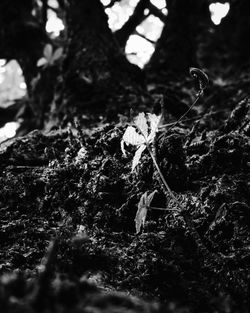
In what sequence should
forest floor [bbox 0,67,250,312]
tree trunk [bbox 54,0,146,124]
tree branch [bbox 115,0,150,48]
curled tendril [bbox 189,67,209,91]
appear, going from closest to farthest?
forest floor [bbox 0,67,250,312]
curled tendril [bbox 189,67,209,91]
tree trunk [bbox 54,0,146,124]
tree branch [bbox 115,0,150,48]

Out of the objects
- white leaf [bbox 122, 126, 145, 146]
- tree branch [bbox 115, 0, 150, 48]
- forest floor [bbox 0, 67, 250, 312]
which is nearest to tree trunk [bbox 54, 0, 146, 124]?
forest floor [bbox 0, 67, 250, 312]

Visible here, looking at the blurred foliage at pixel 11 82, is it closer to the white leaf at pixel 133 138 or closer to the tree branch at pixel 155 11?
the tree branch at pixel 155 11

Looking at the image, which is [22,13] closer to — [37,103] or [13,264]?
[37,103]

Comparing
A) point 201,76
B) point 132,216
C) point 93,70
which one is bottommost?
point 132,216

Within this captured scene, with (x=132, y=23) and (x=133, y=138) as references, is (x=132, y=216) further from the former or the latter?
(x=132, y=23)

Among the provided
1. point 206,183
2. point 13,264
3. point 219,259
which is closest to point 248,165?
point 206,183

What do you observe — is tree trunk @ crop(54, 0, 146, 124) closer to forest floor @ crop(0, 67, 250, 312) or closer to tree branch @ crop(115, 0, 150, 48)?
forest floor @ crop(0, 67, 250, 312)

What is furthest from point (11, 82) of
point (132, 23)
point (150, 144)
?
point (150, 144)

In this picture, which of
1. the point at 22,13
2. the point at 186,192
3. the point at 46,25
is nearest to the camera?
the point at 186,192

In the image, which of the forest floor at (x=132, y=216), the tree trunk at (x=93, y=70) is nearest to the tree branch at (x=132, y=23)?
the tree trunk at (x=93, y=70)
